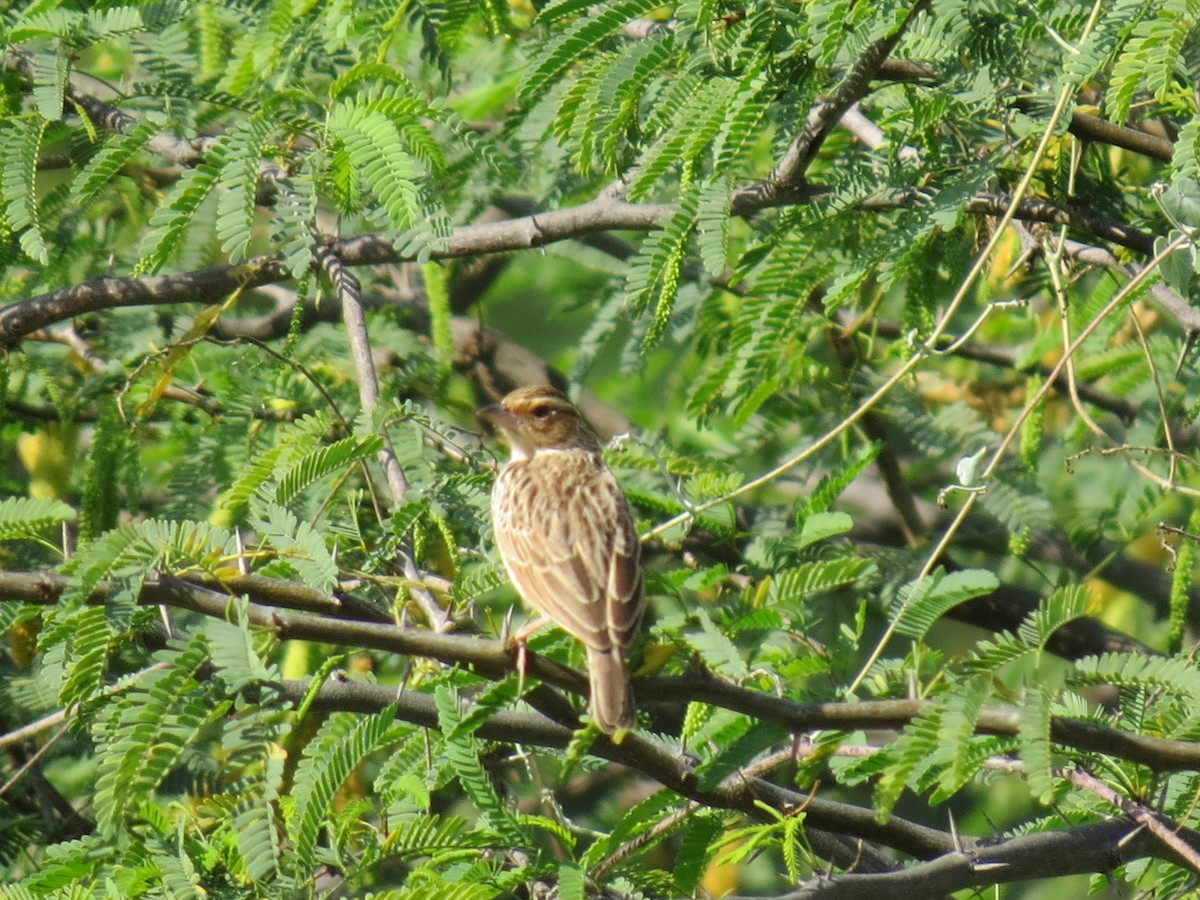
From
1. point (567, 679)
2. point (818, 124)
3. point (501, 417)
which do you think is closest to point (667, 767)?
point (567, 679)

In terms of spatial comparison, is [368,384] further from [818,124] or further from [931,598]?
[931,598]

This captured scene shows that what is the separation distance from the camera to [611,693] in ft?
11.4

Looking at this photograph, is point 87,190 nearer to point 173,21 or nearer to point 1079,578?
point 173,21

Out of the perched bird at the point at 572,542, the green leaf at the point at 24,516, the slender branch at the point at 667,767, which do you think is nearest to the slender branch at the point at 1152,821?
the slender branch at the point at 667,767

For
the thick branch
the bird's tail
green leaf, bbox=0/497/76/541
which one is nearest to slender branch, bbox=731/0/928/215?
the bird's tail

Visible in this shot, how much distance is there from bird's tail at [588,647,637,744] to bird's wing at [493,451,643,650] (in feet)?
0.25

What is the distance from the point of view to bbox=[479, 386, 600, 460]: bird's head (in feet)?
18.4

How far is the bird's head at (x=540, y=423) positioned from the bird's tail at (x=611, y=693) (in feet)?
6.42

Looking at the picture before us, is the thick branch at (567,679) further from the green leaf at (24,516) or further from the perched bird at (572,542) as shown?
the green leaf at (24,516)

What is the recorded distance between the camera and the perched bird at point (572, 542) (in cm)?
371

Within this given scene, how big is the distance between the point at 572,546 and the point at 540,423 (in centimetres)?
124

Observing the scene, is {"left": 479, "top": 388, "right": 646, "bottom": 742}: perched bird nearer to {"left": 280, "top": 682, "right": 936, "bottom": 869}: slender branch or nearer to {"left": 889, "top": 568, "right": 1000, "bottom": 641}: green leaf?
{"left": 280, "top": 682, "right": 936, "bottom": 869}: slender branch

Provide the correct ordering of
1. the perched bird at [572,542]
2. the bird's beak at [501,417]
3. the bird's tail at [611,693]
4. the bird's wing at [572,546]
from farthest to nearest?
the bird's beak at [501,417] → the bird's wing at [572,546] → the perched bird at [572,542] → the bird's tail at [611,693]

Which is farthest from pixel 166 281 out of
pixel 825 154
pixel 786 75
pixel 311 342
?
pixel 825 154
